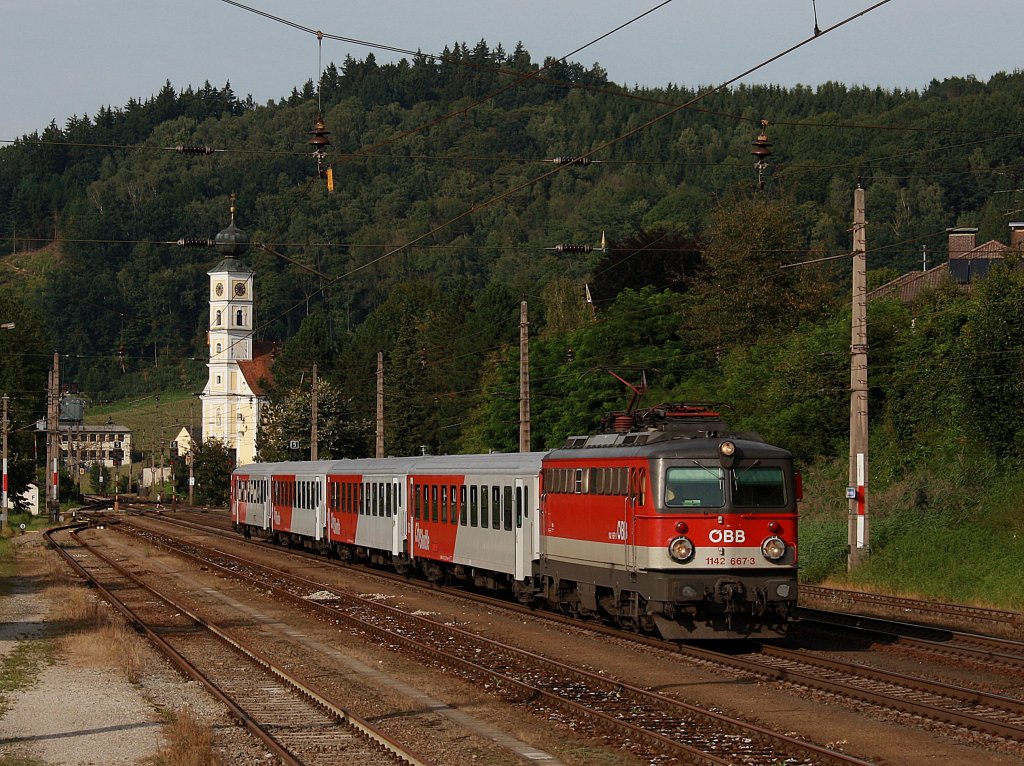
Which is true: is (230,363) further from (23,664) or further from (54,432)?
(23,664)

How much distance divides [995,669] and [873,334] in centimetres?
2877

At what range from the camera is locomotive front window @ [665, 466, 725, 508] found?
69.2 ft

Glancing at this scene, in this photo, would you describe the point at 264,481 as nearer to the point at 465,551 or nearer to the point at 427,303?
the point at 465,551

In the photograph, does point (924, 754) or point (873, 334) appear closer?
point (924, 754)

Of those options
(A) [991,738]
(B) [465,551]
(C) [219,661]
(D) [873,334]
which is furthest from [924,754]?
(D) [873,334]

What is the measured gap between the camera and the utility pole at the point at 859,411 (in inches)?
1259

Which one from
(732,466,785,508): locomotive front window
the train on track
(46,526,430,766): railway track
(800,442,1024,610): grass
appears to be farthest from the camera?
(800,442,1024,610): grass

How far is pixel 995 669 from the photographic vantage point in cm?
1912

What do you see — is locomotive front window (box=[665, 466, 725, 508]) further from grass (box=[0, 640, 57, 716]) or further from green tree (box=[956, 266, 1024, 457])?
green tree (box=[956, 266, 1024, 457])

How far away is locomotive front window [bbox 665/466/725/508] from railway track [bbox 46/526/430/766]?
6099mm

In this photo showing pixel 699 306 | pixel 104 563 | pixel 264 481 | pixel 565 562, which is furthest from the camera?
pixel 699 306

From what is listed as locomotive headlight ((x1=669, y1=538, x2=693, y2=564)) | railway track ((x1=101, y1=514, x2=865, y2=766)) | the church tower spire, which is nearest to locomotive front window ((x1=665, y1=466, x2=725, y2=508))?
locomotive headlight ((x1=669, y1=538, x2=693, y2=564))

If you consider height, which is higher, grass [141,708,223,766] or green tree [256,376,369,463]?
green tree [256,376,369,463]

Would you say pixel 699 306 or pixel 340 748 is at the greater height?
pixel 699 306
